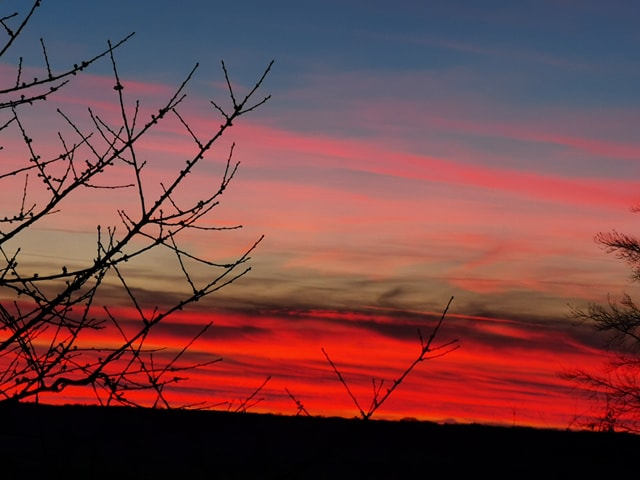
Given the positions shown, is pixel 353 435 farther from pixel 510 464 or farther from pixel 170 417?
pixel 510 464

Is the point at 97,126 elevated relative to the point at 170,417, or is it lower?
elevated

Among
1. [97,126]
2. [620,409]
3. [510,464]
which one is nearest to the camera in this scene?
[97,126]

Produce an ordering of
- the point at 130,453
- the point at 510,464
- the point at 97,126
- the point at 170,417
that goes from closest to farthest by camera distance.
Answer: the point at 170,417 → the point at 97,126 → the point at 130,453 → the point at 510,464

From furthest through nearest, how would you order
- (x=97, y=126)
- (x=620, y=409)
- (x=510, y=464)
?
(x=620, y=409) < (x=510, y=464) < (x=97, y=126)

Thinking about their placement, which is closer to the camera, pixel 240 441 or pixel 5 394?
pixel 5 394

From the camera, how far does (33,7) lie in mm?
3891

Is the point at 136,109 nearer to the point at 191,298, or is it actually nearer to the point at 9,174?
the point at 9,174

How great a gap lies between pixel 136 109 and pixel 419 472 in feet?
38.6

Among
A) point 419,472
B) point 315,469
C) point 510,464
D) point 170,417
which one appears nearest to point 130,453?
point 315,469

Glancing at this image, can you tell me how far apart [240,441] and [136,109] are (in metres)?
13.5

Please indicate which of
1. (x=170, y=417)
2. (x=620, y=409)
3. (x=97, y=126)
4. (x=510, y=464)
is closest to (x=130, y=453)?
(x=510, y=464)

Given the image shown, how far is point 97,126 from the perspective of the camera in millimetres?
4262

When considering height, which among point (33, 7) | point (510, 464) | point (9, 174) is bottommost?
point (510, 464)

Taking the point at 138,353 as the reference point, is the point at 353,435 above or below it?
below
